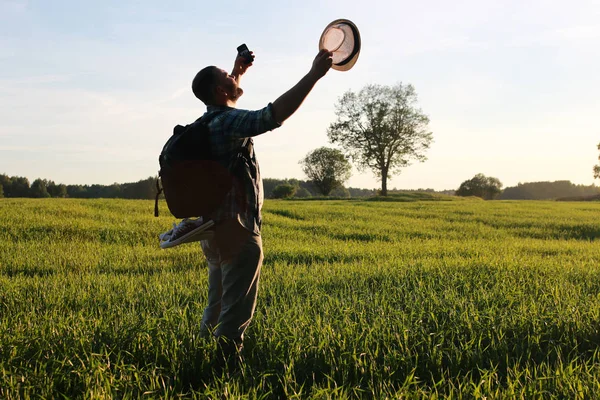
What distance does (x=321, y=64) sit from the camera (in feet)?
8.75

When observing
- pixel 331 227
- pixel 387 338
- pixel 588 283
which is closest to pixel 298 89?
pixel 387 338

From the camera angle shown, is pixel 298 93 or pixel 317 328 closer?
pixel 298 93

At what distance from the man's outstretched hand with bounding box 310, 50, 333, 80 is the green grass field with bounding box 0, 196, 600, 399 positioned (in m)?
1.82

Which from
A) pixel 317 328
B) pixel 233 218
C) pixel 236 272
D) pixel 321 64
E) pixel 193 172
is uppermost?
pixel 321 64

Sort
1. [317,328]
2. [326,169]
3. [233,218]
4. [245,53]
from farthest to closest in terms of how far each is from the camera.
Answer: [326,169], [317,328], [245,53], [233,218]

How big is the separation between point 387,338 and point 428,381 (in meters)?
0.48

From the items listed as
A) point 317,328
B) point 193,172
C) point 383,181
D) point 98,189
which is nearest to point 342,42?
point 193,172

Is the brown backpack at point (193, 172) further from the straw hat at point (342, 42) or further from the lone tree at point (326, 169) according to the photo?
the lone tree at point (326, 169)

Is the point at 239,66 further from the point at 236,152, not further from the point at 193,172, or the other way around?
the point at 193,172

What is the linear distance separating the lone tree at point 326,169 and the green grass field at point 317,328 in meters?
67.2

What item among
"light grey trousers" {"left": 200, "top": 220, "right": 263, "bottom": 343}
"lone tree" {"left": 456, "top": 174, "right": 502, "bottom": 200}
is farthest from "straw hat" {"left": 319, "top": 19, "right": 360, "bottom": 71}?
"lone tree" {"left": 456, "top": 174, "right": 502, "bottom": 200}

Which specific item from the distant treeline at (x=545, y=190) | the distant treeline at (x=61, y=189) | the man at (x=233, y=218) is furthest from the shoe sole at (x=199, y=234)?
the distant treeline at (x=545, y=190)

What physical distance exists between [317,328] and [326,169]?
239 ft

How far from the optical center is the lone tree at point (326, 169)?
75.9 meters
